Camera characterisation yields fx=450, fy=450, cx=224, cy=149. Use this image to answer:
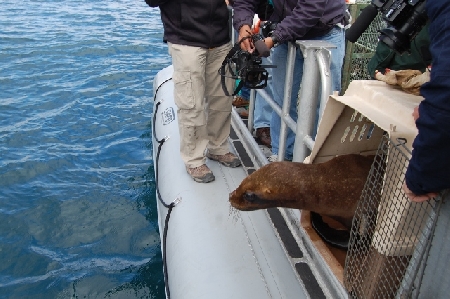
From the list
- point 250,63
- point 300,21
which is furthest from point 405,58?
point 250,63

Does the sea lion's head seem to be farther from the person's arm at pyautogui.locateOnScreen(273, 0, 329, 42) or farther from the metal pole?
the person's arm at pyautogui.locateOnScreen(273, 0, 329, 42)

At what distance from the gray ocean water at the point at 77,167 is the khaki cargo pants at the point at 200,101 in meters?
1.37

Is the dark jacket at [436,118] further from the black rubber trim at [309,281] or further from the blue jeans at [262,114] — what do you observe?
the blue jeans at [262,114]

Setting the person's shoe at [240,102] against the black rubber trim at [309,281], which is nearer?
the black rubber trim at [309,281]

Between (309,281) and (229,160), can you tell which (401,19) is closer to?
(309,281)

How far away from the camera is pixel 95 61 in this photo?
34.2 ft

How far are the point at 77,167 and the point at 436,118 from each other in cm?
544

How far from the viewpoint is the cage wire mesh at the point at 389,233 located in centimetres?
177

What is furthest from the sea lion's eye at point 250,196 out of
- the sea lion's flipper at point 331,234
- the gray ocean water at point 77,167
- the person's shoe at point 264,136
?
the gray ocean water at point 77,167

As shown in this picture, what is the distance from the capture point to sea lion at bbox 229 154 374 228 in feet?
7.88

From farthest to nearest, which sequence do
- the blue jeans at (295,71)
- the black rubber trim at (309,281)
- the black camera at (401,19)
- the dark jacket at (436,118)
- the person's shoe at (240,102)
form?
the person's shoe at (240,102) → the blue jeans at (295,71) → the black rubber trim at (309,281) → the black camera at (401,19) → the dark jacket at (436,118)

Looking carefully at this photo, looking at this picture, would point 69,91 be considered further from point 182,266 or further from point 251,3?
point 182,266

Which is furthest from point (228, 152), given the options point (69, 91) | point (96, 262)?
point (69, 91)

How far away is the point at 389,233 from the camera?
196 centimetres
